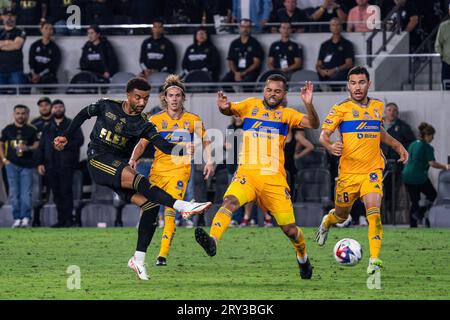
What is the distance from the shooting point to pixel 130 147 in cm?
1342

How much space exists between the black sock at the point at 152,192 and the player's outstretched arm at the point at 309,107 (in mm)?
1803

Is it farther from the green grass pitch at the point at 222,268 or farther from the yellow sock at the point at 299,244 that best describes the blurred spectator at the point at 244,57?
the yellow sock at the point at 299,244

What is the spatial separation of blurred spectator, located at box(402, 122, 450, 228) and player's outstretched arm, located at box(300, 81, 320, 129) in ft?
28.7

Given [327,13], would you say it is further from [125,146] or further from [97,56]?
[125,146]

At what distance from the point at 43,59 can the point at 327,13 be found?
612cm

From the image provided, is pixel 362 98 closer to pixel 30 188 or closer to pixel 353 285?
pixel 353 285

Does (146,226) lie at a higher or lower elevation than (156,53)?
lower

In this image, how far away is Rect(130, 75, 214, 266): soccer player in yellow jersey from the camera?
15055 mm

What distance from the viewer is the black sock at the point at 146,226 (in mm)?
13305

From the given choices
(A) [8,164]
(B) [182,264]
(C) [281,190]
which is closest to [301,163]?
(A) [8,164]

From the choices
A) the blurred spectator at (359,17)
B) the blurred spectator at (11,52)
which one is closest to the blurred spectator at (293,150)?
the blurred spectator at (359,17)

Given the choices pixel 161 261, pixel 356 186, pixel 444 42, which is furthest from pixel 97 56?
pixel 356 186

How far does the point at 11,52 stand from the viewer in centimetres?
2448

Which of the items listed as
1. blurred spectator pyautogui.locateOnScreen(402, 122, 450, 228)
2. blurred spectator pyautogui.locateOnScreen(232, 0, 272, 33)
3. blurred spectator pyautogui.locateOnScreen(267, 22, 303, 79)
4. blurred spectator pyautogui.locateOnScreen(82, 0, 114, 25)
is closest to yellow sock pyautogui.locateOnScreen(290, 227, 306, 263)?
blurred spectator pyautogui.locateOnScreen(402, 122, 450, 228)
